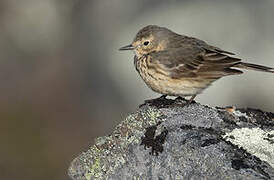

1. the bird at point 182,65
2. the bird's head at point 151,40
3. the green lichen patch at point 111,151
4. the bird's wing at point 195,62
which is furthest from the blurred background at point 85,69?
the green lichen patch at point 111,151

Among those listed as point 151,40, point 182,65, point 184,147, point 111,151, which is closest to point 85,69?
point 151,40

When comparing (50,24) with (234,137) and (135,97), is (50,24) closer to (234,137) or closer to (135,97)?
(135,97)

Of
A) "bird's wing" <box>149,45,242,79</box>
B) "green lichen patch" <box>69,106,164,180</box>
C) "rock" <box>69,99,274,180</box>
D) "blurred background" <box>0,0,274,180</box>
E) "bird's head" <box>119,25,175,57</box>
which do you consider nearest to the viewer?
"rock" <box>69,99,274,180</box>

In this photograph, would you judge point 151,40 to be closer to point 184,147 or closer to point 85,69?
point 184,147

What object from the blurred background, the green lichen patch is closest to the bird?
the green lichen patch

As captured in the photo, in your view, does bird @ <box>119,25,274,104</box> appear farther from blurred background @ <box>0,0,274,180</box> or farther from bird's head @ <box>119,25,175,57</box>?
blurred background @ <box>0,0,274,180</box>

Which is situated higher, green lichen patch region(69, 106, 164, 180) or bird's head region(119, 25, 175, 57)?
bird's head region(119, 25, 175, 57)

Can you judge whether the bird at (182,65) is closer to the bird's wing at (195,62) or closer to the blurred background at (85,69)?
the bird's wing at (195,62)
